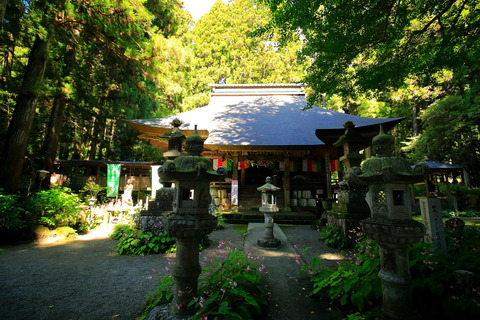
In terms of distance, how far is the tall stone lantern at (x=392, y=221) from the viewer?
1999 mm

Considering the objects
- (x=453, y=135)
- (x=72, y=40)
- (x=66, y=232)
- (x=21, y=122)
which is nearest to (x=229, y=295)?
(x=66, y=232)

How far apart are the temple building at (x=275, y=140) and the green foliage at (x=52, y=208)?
180 inches

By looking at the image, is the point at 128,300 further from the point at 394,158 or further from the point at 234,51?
the point at 234,51

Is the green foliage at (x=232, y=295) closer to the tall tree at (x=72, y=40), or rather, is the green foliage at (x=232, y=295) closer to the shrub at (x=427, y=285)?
the shrub at (x=427, y=285)

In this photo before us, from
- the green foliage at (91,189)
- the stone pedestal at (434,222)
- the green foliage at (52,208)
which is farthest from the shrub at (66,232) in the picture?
the stone pedestal at (434,222)

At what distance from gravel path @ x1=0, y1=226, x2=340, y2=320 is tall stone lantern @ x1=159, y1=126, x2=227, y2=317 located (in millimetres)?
913

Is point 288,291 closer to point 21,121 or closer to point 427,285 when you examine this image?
point 427,285

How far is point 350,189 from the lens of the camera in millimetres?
5379

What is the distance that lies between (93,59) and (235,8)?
15.2 metres

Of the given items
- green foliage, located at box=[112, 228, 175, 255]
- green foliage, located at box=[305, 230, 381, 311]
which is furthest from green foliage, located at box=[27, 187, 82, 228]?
green foliage, located at box=[305, 230, 381, 311]

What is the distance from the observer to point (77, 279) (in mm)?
3566

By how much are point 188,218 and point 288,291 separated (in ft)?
5.85

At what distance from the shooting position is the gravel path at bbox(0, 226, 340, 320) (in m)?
2.60

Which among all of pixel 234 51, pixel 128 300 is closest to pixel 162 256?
pixel 128 300
